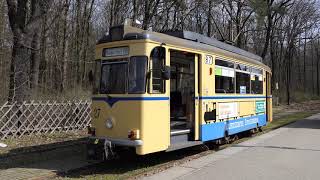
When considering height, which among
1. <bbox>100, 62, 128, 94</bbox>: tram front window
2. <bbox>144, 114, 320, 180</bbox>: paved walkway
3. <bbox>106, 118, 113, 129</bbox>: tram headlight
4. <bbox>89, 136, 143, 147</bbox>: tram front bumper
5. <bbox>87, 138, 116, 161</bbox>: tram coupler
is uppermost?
<bbox>100, 62, 128, 94</bbox>: tram front window

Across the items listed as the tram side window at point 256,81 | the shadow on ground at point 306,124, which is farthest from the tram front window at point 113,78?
the shadow on ground at point 306,124

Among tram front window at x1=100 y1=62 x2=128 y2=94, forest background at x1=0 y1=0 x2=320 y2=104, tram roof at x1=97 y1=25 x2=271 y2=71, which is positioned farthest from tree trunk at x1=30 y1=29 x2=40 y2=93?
tram front window at x1=100 y1=62 x2=128 y2=94

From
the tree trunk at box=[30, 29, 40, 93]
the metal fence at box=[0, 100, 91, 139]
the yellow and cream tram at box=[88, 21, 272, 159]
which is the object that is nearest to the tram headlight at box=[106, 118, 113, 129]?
the yellow and cream tram at box=[88, 21, 272, 159]

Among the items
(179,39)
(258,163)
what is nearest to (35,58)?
(179,39)

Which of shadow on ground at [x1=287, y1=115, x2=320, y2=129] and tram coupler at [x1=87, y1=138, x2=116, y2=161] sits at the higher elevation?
tram coupler at [x1=87, y1=138, x2=116, y2=161]

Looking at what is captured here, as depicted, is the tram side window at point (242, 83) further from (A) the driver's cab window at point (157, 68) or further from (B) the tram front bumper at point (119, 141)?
(B) the tram front bumper at point (119, 141)

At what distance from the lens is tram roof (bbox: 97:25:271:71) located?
10258 millimetres

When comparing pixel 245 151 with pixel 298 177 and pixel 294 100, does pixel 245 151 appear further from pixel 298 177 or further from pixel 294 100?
pixel 294 100

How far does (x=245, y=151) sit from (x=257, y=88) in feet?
16.0

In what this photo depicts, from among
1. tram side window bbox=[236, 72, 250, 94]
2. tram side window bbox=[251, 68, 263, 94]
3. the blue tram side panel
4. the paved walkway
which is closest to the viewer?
the paved walkway

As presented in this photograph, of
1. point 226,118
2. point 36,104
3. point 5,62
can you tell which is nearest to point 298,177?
point 226,118

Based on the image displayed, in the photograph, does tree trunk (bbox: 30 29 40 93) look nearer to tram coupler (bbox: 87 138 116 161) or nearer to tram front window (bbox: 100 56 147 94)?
tram front window (bbox: 100 56 147 94)

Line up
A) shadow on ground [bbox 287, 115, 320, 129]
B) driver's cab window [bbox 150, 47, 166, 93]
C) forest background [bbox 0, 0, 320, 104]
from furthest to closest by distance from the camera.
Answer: shadow on ground [bbox 287, 115, 320, 129] → forest background [bbox 0, 0, 320, 104] → driver's cab window [bbox 150, 47, 166, 93]

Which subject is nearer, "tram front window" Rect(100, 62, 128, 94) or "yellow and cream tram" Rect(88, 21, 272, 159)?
"yellow and cream tram" Rect(88, 21, 272, 159)
